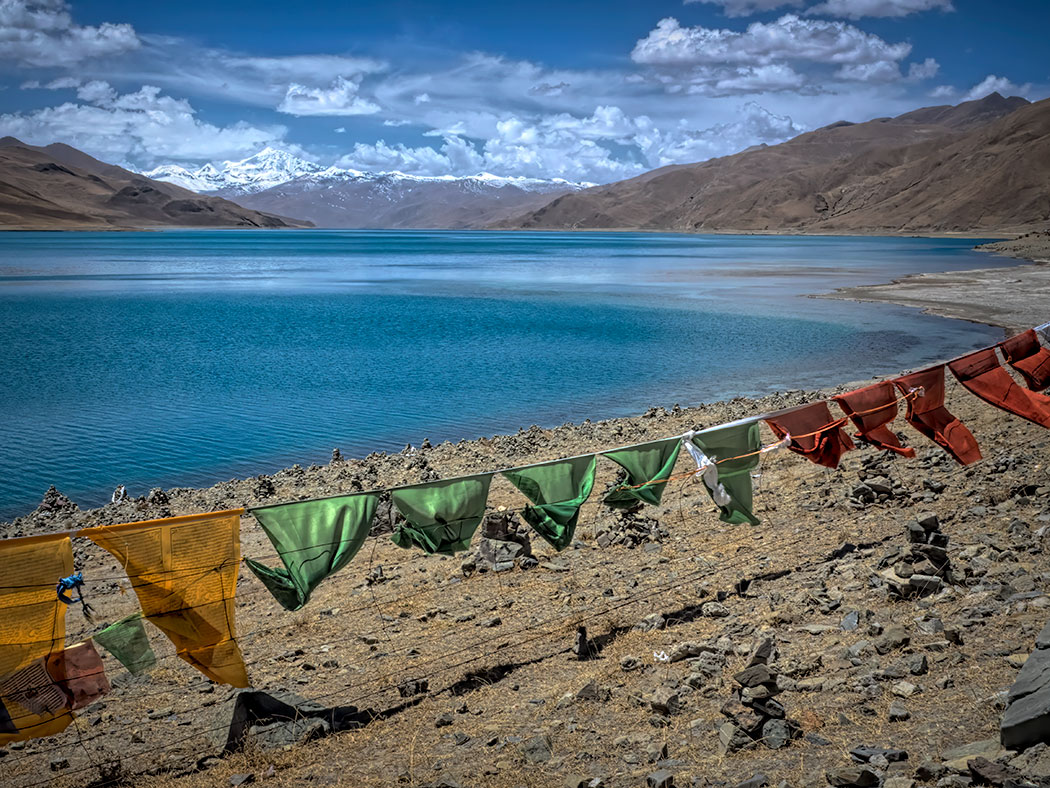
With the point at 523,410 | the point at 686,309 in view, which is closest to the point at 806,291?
the point at 686,309

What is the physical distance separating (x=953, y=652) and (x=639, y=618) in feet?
10.8

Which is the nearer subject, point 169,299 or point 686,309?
point 686,309

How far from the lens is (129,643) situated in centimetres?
710

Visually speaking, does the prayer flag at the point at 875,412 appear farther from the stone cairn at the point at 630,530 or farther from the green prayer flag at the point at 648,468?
the stone cairn at the point at 630,530

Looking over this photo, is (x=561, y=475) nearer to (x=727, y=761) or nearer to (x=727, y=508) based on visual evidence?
(x=727, y=508)

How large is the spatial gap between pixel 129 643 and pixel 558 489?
4508 millimetres

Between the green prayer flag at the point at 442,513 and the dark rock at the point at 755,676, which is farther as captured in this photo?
the green prayer flag at the point at 442,513

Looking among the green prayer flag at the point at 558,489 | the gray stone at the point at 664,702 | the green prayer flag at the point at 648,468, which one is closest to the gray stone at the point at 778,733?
the gray stone at the point at 664,702

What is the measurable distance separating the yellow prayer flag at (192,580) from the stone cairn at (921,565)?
6.84 meters

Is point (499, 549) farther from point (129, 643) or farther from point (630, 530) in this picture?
point (129, 643)

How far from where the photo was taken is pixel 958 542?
397 inches

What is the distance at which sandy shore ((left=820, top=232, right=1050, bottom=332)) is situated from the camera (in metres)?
39.8

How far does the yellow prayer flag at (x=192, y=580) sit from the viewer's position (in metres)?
6.93

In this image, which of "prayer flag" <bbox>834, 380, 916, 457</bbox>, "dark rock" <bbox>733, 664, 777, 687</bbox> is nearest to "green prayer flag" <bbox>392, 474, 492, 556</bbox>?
"dark rock" <bbox>733, 664, 777, 687</bbox>
